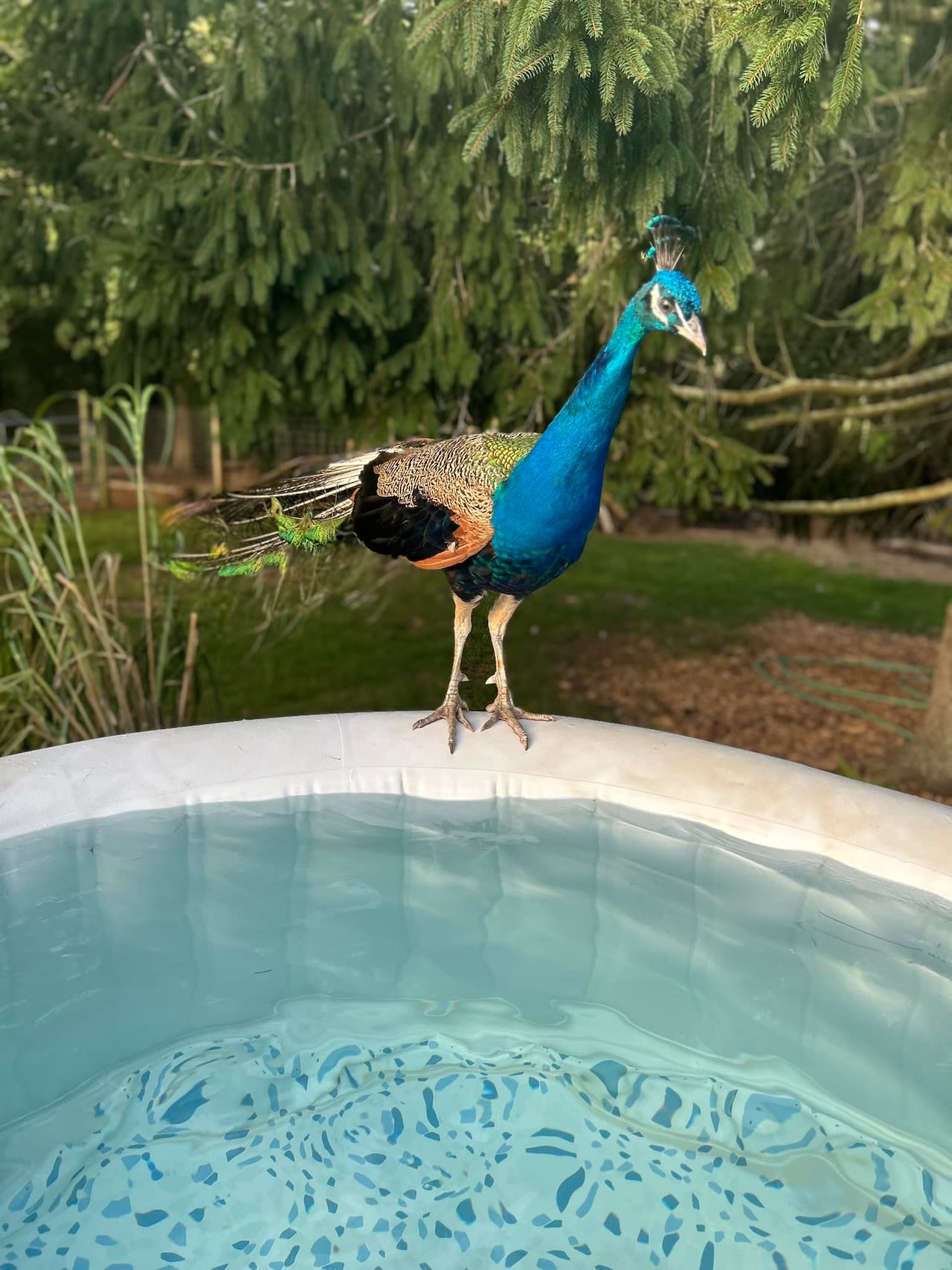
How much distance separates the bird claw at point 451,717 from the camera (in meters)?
2.88

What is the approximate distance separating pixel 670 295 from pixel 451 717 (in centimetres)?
123

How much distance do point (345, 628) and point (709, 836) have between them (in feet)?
13.0

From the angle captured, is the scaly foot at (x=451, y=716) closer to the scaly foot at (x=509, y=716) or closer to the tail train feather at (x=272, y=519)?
the scaly foot at (x=509, y=716)

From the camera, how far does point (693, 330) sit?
2.18 metres

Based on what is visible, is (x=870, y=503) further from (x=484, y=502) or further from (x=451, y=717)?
(x=484, y=502)

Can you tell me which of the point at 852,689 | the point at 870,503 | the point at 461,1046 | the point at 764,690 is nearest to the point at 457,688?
the point at 461,1046

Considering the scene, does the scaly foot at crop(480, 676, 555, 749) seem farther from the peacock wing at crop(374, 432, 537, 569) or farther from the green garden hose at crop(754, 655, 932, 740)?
the green garden hose at crop(754, 655, 932, 740)

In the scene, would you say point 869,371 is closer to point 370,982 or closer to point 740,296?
point 740,296

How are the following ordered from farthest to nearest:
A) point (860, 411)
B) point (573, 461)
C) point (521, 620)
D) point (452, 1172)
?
point (521, 620) < point (860, 411) < point (573, 461) < point (452, 1172)

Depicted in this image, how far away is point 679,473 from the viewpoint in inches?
180

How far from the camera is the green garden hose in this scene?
5156 mm

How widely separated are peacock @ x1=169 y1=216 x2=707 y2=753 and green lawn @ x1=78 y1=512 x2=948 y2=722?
357 mm

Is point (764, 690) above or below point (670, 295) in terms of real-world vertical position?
below

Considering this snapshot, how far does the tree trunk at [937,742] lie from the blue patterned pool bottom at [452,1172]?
2.62 m
